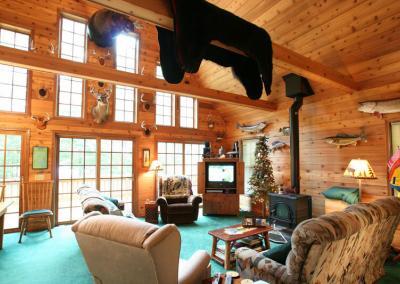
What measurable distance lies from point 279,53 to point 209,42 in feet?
6.17

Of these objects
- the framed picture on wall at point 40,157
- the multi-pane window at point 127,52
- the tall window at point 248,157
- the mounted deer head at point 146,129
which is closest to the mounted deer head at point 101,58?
the multi-pane window at point 127,52

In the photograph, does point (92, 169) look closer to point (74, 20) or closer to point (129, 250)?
point (74, 20)

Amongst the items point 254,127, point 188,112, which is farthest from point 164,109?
point 254,127

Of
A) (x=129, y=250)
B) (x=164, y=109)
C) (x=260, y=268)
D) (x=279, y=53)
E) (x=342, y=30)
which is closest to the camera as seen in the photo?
(x=129, y=250)

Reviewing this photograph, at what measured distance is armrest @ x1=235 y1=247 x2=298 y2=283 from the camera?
1837mm

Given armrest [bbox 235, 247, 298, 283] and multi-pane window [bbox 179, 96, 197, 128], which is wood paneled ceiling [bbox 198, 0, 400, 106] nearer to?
multi-pane window [bbox 179, 96, 197, 128]

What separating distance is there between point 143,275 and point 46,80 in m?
5.13

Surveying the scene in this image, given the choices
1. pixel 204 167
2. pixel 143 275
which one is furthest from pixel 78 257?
pixel 204 167

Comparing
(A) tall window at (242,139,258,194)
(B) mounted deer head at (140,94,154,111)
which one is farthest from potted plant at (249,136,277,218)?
(B) mounted deer head at (140,94,154,111)

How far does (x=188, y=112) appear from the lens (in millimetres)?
7027

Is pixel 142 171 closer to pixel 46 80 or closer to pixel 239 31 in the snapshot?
pixel 46 80

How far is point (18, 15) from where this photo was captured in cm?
469

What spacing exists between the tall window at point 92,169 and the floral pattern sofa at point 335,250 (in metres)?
4.28

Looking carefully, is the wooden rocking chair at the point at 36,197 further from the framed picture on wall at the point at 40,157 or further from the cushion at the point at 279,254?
the cushion at the point at 279,254
